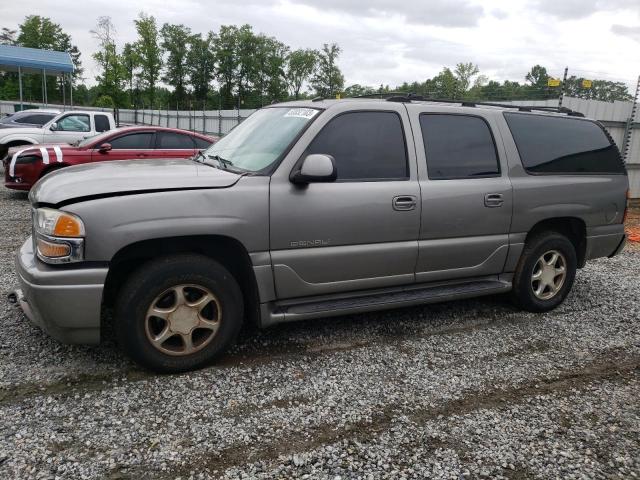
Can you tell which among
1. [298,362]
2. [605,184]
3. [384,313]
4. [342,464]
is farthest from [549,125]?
[342,464]

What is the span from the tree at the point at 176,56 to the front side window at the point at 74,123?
206 feet

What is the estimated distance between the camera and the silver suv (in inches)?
121

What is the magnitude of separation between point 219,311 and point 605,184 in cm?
397

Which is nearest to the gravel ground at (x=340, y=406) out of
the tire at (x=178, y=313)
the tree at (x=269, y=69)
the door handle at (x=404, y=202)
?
the tire at (x=178, y=313)

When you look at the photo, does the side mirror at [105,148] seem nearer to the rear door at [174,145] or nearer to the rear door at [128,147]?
the rear door at [128,147]

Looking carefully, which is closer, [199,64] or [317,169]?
[317,169]

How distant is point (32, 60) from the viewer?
27250mm

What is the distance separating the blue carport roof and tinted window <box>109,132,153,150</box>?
2201 centimetres

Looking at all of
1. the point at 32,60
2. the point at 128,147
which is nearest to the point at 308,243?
the point at 128,147

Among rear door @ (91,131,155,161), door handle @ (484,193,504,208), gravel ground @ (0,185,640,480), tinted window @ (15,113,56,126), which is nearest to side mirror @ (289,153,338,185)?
gravel ground @ (0,185,640,480)

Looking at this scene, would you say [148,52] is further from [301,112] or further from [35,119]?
[301,112]

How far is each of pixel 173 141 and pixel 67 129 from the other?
15.3 feet

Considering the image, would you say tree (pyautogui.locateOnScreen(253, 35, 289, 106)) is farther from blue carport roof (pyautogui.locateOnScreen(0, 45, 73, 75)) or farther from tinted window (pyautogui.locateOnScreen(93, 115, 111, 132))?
tinted window (pyautogui.locateOnScreen(93, 115, 111, 132))

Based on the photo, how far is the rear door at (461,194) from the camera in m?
4.02
